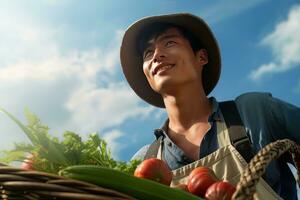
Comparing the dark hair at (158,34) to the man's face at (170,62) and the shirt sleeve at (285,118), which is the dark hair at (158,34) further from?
the shirt sleeve at (285,118)

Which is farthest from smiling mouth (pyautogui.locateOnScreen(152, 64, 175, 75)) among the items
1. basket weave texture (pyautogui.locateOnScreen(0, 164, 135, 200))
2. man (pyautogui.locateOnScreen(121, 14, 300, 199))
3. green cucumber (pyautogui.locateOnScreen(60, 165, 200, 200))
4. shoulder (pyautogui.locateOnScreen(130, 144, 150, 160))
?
basket weave texture (pyautogui.locateOnScreen(0, 164, 135, 200))

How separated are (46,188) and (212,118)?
2.22 m

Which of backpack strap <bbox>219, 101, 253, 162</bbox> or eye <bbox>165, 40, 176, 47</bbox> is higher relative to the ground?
eye <bbox>165, 40, 176, 47</bbox>

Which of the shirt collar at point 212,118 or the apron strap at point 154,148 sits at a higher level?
the shirt collar at point 212,118

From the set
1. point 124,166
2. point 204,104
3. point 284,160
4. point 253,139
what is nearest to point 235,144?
point 253,139

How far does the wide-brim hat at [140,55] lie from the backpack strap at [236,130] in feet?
2.11

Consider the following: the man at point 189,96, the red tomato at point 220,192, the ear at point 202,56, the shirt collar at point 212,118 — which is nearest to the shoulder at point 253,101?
the man at point 189,96

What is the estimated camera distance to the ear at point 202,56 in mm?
4066

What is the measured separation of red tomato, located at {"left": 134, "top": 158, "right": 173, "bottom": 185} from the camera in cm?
220

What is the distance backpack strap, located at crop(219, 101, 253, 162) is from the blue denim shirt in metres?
0.04

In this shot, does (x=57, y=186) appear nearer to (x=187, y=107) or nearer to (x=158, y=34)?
(x=187, y=107)

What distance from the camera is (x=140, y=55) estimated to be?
442cm

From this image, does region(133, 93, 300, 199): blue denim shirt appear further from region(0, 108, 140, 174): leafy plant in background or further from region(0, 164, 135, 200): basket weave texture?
region(0, 164, 135, 200): basket weave texture

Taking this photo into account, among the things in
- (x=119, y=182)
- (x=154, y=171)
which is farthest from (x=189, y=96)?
(x=119, y=182)
